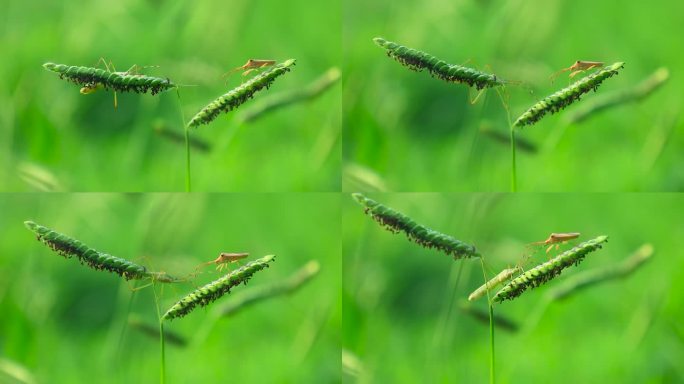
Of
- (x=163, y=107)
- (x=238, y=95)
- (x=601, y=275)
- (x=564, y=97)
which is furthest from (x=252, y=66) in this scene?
(x=601, y=275)

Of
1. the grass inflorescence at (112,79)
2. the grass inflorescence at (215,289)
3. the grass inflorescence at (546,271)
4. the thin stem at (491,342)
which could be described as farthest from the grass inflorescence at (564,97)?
the grass inflorescence at (112,79)

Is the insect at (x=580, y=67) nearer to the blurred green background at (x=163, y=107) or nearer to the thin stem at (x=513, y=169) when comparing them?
the thin stem at (x=513, y=169)

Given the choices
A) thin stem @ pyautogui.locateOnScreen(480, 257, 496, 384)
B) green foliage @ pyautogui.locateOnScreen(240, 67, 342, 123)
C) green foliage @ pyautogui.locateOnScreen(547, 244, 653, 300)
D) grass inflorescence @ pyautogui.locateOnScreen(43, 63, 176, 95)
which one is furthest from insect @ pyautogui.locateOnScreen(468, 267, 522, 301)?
grass inflorescence @ pyautogui.locateOnScreen(43, 63, 176, 95)

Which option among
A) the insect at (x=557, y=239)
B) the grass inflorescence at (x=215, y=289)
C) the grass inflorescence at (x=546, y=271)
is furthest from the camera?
the insect at (x=557, y=239)

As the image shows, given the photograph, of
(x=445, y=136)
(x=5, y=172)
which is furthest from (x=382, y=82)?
(x=5, y=172)

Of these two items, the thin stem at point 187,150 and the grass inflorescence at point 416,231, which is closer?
the grass inflorescence at point 416,231

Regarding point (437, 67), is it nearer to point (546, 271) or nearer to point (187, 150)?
point (546, 271)

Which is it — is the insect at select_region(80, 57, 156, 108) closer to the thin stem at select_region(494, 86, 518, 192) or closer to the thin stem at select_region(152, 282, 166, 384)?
the thin stem at select_region(152, 282, 166, 384)
